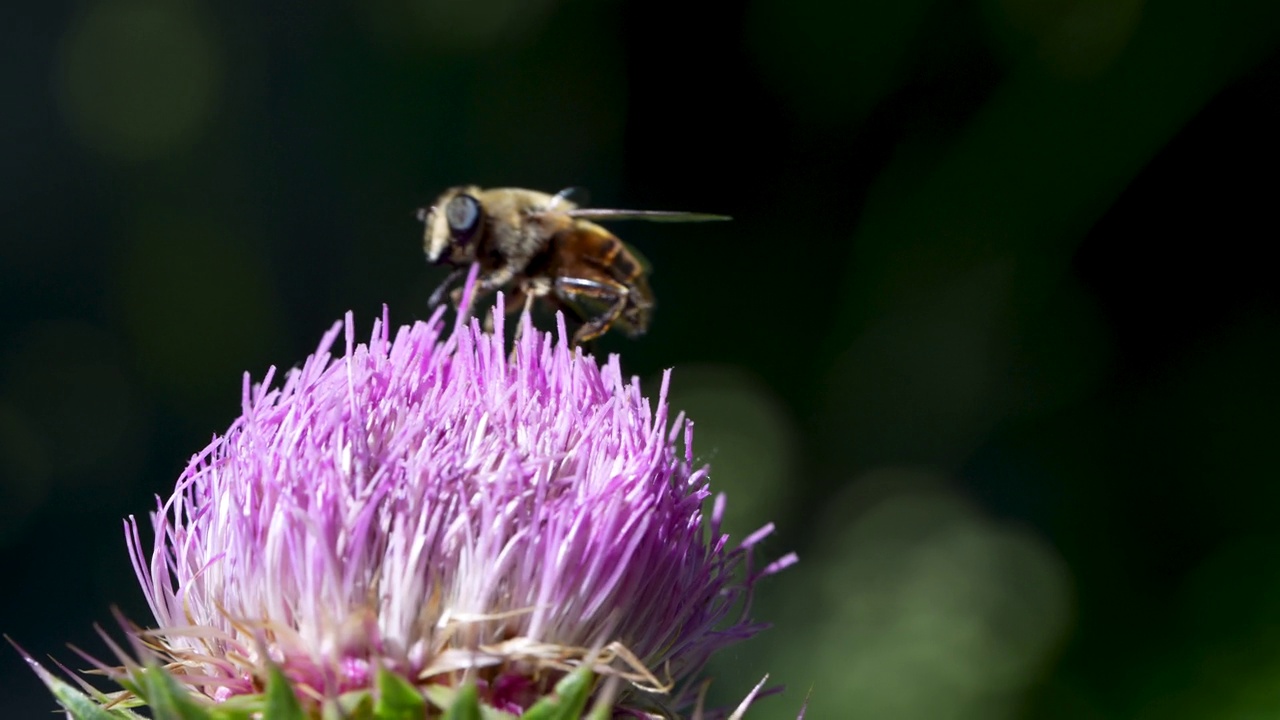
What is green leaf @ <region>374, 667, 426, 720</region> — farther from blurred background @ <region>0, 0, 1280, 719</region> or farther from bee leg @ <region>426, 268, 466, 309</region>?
blurred background @ <region>0, 0, 1280, 719</region>

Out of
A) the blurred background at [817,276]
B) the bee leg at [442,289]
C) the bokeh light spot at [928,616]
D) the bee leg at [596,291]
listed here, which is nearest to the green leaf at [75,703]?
the bee leg at [442,289]

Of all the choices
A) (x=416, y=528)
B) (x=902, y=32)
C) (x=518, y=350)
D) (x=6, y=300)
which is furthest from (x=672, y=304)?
(x=416, y=528)

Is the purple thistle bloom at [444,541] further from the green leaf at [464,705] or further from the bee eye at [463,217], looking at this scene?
the bee eye at [463,217]

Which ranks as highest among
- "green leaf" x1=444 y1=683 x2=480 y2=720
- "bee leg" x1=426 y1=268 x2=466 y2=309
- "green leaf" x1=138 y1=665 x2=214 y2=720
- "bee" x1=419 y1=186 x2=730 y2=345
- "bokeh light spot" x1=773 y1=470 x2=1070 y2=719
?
"bee" x1=419 y1=186 x2=730 y2=345

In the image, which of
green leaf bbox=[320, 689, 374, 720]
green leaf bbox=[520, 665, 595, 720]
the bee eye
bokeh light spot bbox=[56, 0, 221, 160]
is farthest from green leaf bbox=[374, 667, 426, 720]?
bokeh light spot bbox=[56, 0, 221, 160]

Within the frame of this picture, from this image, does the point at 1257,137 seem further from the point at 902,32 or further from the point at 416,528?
the point at 416,528

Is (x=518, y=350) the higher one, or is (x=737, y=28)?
(x=737, y=28)

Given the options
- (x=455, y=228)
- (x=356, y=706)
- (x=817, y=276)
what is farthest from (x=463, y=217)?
(x=817, y=276)
